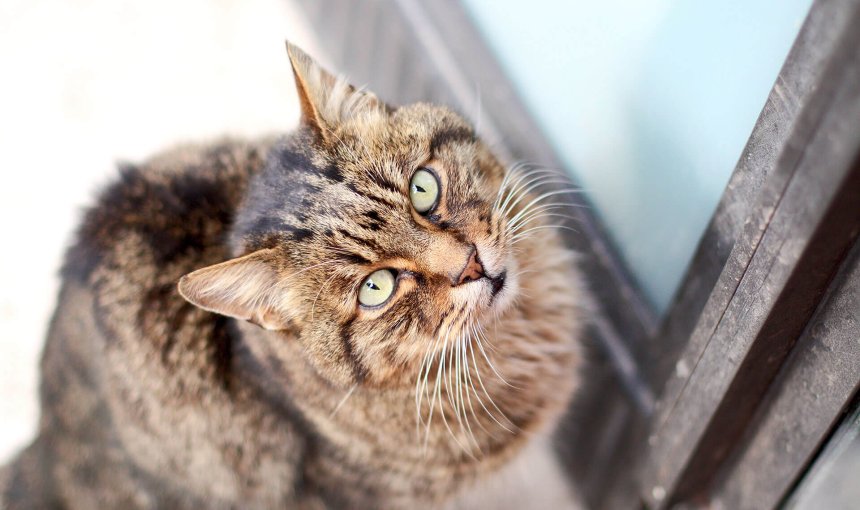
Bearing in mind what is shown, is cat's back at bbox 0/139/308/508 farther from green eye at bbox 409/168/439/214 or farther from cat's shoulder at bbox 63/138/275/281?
green eye at bbox 409/168/439/214

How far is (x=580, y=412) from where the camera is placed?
1.48m

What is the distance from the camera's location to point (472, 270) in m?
0.94

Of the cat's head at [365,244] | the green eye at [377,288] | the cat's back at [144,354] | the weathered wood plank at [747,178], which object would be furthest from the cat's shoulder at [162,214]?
the weathered wood plank at [747,178]

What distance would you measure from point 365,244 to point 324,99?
0.23 m

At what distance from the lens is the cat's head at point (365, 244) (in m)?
0.93

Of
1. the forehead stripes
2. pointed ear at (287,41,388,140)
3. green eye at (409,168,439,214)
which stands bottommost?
green eye at (409,168,439,214)

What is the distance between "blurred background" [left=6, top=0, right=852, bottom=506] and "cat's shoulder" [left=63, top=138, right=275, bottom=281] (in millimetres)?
89

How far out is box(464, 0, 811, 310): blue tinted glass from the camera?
0.94 m

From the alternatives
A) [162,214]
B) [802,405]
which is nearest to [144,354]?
[162,214]

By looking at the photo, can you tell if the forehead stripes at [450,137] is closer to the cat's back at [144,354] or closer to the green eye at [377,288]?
the green eye at [377,288]

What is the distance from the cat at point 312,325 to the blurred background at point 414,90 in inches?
7.2

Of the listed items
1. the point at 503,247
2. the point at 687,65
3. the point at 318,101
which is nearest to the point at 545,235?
the point at 503,247

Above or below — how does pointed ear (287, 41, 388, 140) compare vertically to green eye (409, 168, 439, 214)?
above

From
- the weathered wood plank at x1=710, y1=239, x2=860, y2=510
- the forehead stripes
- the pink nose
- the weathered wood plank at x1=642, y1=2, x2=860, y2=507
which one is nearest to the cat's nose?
the pink nose
